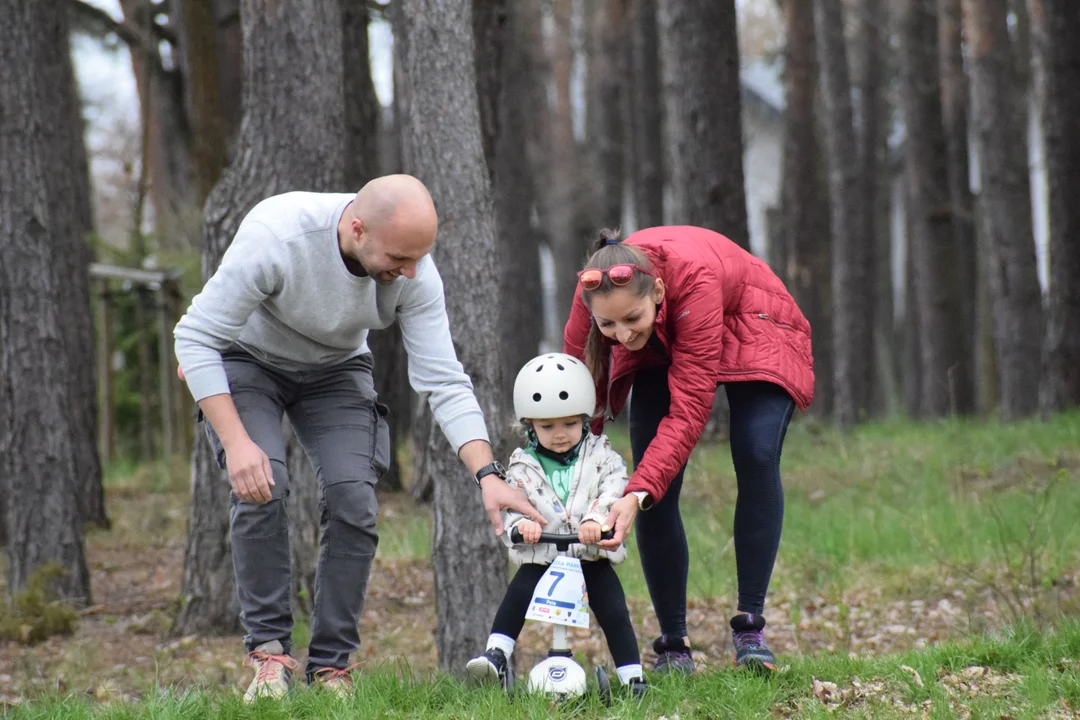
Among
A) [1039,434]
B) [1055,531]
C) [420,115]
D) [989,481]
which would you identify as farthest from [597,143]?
[420,115]

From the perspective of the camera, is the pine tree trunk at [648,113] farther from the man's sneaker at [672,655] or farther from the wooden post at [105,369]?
the man's sneaker at [672,655]

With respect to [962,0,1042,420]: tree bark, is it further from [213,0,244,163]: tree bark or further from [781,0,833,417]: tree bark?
[213,0,244,163]: tree bark

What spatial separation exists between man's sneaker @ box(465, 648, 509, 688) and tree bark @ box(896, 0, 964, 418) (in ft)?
45.5

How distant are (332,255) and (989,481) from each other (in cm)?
699

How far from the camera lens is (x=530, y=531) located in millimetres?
4055

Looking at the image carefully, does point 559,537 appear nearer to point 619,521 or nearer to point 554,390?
point 619,521

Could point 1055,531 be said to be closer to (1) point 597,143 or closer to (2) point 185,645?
(2) point 185,645

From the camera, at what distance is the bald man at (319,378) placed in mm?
4125

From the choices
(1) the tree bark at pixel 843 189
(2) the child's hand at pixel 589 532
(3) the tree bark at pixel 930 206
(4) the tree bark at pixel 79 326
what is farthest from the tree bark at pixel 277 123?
(3) the tree bark at pixel 930 206

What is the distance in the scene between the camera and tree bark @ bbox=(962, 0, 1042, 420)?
13.6 m

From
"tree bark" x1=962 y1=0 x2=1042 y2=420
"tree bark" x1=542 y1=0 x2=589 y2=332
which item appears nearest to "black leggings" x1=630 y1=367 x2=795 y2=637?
"tree bark" x1=962 y1=0 x2=1042 y2=420

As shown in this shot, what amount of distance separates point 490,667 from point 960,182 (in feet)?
60.4

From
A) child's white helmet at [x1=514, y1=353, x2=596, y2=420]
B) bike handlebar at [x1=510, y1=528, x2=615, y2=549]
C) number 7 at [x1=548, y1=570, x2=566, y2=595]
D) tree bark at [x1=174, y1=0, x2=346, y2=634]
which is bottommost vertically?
number 7 at [x1=548, y1=570, x2=566, y2=595]

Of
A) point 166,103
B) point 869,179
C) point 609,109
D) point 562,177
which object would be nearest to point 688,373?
point 166,103
